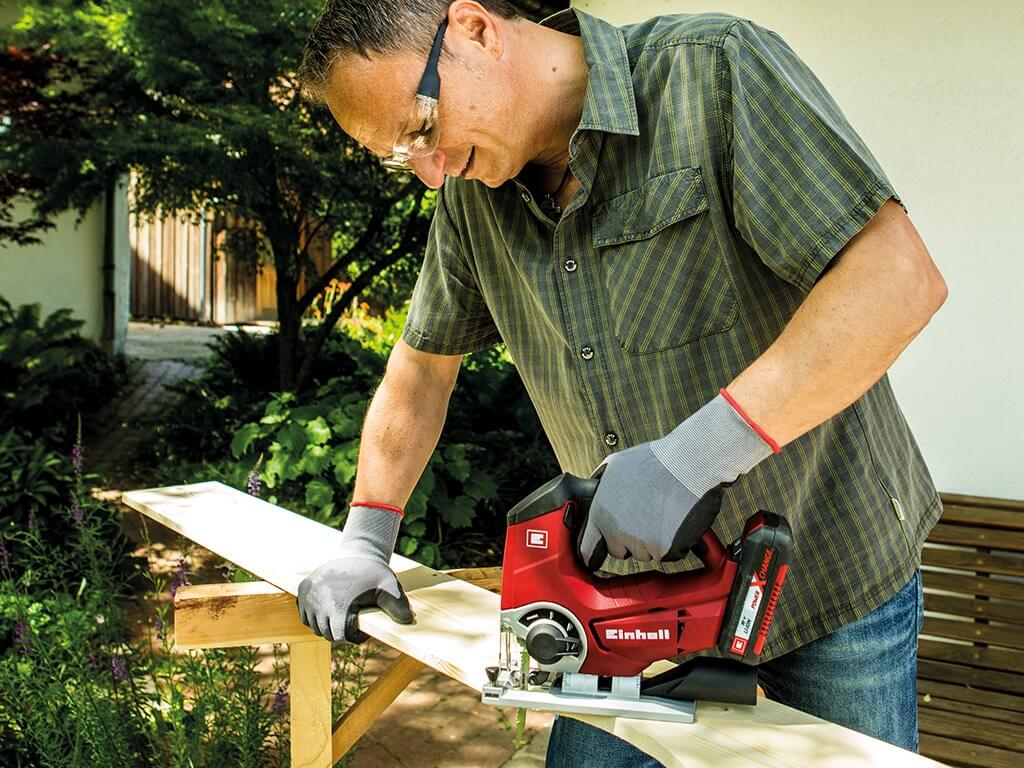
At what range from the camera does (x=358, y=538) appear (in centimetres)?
191

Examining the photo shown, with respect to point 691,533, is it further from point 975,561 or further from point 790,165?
point 975,561

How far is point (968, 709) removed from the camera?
311 centimetres

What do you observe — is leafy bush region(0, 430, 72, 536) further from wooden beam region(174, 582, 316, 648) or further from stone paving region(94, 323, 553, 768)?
wooden beam region(174, 582, 316, 648)

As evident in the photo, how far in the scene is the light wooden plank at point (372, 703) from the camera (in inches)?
84.5

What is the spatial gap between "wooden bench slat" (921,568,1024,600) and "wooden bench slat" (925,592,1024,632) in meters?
0.04

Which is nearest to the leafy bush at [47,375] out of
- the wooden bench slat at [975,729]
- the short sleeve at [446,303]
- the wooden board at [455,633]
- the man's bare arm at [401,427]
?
the wooden board at [455,633]

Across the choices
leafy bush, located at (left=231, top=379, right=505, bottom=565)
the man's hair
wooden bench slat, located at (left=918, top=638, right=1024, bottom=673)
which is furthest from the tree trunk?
the man's hair

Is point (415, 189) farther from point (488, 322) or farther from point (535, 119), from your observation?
point (535, 119)

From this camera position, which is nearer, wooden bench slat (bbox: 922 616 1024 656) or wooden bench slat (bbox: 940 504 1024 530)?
wooden bench slat (bbox: 922 616 1024 656)

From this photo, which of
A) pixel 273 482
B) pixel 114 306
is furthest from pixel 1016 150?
pixel 114 306

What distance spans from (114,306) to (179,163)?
5.36 meters

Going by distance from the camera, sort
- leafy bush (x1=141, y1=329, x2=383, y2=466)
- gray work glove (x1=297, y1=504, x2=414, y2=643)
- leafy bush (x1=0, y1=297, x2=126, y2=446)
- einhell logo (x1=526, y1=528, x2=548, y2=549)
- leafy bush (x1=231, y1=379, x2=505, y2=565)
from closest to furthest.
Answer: einhell logo (x1=526, y1=528, x2=548, y2=549) < gray work glove (x1=297, y1=504, x2=414, y2=643) < leafy bush (x1=231, y1=379, x2=505, y2=565) < leafy bush (x1=0, y1=297, x2=126, y2=446) < leafy bush (x1=141, y1=329, x2=383, y2=466)

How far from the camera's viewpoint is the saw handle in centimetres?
125

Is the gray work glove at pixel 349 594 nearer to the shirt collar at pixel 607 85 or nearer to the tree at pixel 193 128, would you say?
the shirt collar at pixel 607 85
